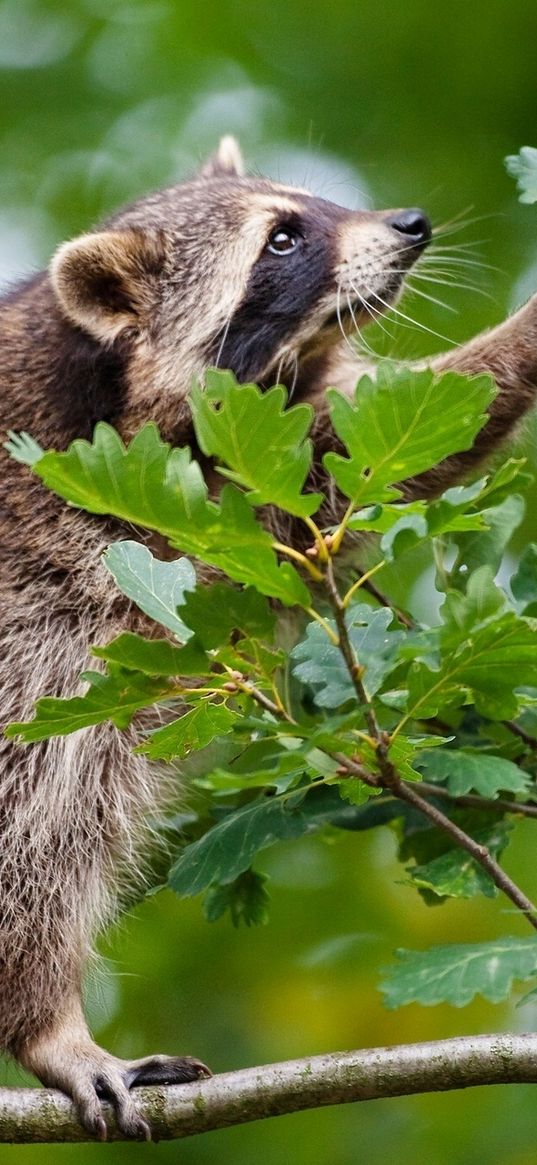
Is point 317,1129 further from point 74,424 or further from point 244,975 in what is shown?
point 74,424

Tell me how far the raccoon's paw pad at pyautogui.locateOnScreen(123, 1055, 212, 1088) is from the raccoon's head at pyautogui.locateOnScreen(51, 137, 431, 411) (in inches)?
81.1

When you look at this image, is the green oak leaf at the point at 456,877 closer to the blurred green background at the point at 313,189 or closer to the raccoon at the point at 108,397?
the raccoon at the point at 108,397

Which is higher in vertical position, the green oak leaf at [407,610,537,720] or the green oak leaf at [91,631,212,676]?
the green oak leaf at [407,610,537,720]

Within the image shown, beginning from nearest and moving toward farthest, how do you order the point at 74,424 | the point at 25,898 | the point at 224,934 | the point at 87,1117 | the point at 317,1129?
the point at 87,1117 → the point at 25,898 → the point at 74,424 → the point at 317,1129 → the point at 224,934

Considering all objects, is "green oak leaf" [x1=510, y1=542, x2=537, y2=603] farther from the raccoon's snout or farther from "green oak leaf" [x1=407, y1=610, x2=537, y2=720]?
the raccoon's snout

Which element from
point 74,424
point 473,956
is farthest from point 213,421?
point 74,424

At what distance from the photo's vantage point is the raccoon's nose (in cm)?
496

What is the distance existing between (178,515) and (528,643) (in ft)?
2.06

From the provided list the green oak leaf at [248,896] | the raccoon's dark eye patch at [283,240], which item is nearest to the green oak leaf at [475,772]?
the green oak leaf at [248,896]

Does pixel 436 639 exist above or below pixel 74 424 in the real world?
above

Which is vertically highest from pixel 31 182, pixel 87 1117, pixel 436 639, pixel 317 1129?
pixel 436 639

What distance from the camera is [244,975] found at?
620 centimetres

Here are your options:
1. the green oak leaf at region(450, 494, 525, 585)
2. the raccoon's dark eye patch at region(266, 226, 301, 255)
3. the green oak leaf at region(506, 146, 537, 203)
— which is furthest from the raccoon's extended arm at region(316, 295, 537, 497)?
the green oak leaf at region(506, 146, 537, 203)

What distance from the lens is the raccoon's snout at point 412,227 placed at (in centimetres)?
495
